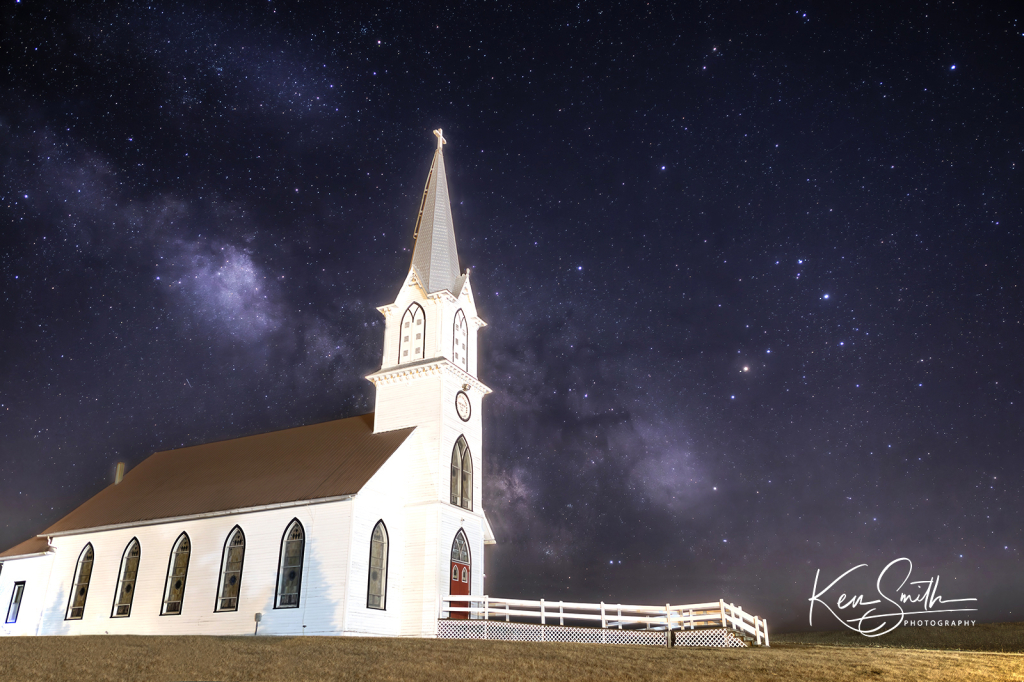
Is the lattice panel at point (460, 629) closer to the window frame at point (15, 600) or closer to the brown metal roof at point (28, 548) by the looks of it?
the brown metal roof at point (28, 548)

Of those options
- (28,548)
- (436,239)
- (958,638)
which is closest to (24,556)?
(28,548)

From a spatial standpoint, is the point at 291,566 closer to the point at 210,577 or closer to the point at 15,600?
the point at 210,577

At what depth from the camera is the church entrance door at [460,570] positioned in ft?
97.7

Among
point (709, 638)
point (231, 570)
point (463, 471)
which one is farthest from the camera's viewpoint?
point (463, 471)

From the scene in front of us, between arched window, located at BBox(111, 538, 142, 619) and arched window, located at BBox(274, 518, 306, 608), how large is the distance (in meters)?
8.09

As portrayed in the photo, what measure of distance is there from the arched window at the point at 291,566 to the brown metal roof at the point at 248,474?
1.24 metres

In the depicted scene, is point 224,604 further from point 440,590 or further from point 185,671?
point 185,671

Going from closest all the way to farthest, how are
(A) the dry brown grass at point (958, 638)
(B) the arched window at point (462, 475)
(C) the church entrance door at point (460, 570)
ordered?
1. (C) the church entrance door at point (460, 570)
2. (B) the arched window at point (462, 475)
3. (A) the dry brown grass at point (958, 638)

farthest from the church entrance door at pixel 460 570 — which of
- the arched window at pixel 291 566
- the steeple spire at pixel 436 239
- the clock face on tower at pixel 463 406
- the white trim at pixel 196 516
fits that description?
the steeple spire at pixel 436 239

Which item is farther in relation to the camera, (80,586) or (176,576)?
(80,586)

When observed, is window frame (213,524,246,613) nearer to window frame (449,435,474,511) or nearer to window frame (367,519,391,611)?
window frame (367,519,391,611)

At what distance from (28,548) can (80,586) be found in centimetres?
611

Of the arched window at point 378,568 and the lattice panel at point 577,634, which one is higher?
the arched window at point 378,568

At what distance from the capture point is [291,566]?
27.9 metres
